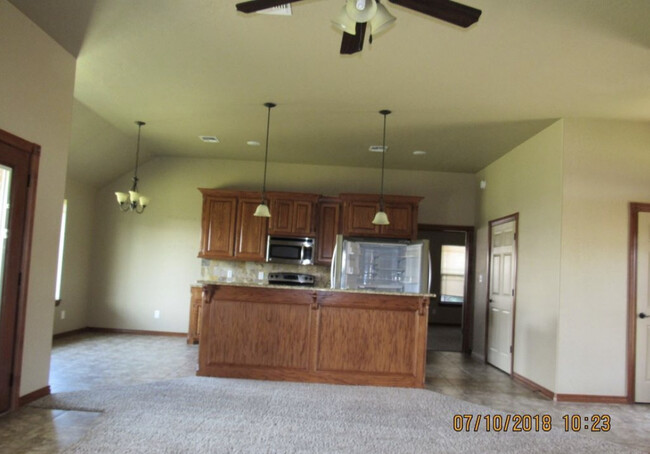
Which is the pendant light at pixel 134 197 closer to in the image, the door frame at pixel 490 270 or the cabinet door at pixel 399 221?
the cabinet door at pixel 399 221

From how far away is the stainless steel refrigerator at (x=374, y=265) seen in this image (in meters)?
6.55

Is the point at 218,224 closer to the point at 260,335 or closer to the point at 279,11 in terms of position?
the point at 260,335

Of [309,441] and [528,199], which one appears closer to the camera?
[309,441]

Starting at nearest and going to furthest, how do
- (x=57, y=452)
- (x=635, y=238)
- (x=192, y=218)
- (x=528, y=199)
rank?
1. (x=57, y=452)
2. (x=635, y=238)
3. (x=528, y=199)
4. (x=192, y=218)

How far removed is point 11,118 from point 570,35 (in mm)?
3843

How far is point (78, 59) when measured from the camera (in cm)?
409

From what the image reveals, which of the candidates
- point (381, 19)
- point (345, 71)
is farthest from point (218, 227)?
point (381, 19)

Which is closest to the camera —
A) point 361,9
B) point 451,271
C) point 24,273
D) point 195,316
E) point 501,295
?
point 361,9

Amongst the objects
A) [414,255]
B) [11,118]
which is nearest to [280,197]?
[414,255]

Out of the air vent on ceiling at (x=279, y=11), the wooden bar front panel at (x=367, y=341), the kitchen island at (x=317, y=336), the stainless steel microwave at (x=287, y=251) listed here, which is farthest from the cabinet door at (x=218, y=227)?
the air vent on ceiling at (x=279, y=11)

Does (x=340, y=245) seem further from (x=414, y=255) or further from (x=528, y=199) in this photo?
(x=528, y=199)

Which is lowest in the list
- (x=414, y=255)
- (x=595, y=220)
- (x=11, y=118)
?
(x=414, y=255)

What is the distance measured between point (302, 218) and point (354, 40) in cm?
460

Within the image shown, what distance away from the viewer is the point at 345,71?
4.04 metres
